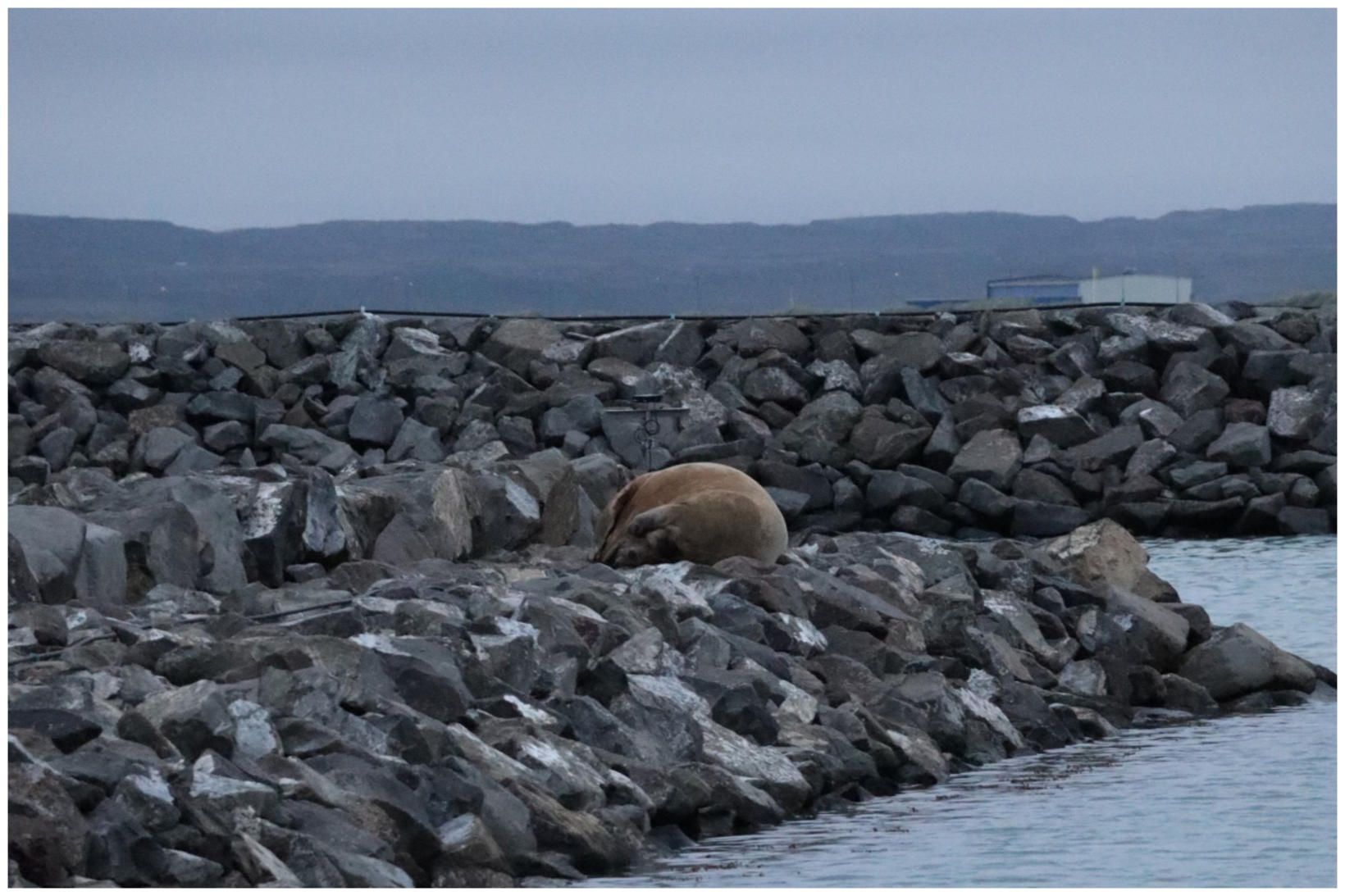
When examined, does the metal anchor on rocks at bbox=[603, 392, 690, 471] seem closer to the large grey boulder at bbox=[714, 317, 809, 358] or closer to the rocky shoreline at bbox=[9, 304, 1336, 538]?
the rocky shoreline at bbox=[9, 304, 1336, 538]

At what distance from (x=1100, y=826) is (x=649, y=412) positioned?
15.8 meters

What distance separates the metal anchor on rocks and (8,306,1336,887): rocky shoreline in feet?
2.74

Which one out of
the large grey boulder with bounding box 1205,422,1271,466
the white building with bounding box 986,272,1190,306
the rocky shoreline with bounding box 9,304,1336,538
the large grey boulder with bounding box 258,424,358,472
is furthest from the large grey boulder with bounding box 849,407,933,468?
the white building with bounding box 986,272,1190,306

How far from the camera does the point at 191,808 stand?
Answer: 7.50 metres

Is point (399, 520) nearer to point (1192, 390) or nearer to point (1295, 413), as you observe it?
point (1295, 413)

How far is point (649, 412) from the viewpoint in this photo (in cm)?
2506

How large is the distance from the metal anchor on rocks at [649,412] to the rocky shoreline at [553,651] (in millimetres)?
835

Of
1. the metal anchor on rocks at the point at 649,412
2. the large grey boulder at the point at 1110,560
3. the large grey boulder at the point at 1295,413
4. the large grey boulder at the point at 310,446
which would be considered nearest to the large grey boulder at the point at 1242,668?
the large grey boulder at the point at 1110,560

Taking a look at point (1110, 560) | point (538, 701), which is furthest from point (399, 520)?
point (1110, 560)

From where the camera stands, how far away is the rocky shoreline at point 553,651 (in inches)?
315

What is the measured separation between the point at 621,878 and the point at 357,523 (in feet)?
20.3

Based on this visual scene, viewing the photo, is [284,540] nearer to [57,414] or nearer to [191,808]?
[191,808]

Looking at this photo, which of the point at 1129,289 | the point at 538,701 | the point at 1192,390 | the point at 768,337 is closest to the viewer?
the point at 538,701

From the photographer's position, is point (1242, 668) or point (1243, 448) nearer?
point (1242, 668)
